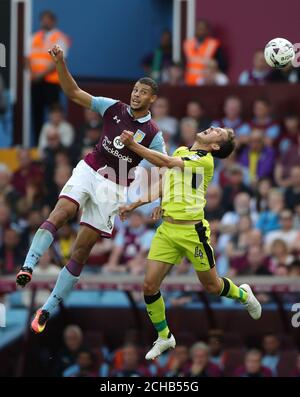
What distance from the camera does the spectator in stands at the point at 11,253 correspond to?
75.6 ft

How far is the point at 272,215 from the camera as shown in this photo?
22.6 meters

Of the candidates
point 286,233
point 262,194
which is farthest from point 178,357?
point 262,194

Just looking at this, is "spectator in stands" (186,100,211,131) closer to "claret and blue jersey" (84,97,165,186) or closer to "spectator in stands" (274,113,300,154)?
"spectator in stands" (274,113,300,154)

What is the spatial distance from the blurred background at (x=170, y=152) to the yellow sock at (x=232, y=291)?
3.25 m

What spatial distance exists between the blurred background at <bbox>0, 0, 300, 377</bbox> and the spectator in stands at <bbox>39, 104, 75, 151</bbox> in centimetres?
2

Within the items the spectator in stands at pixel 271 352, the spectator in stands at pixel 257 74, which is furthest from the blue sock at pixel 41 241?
the spectator in stands at pixel 257 74

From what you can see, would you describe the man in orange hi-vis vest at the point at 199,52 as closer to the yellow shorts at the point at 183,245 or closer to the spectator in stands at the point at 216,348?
the spectator in stands at the point at 216,348

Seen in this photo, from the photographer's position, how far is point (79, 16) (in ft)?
96.3

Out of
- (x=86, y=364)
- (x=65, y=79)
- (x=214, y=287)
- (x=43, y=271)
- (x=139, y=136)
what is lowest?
(x=86, y=364)

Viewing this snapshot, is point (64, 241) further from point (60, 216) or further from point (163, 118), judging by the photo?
point (60, 216)

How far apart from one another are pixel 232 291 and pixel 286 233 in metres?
5.23

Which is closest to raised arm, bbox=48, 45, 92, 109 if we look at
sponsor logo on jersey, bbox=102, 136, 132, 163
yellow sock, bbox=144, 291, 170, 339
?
sponsor logo on jersey, bbox=102, 136, 132, 163

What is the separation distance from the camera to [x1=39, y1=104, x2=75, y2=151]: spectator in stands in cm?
2509

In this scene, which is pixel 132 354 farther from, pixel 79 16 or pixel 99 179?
pixel 79 16
